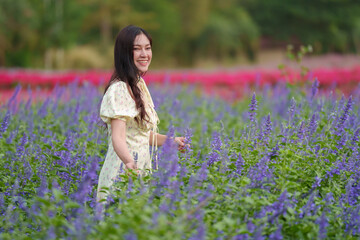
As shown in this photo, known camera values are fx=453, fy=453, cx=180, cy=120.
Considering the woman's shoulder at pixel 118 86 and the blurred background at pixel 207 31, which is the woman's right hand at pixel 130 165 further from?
the blurred background at pixel 207 31

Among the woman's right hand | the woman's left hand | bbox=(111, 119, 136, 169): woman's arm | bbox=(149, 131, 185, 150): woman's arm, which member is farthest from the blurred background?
the woman's right hand

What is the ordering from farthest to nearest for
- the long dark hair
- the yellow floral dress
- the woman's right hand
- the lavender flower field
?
the long dark hair, the yellow floral dress, the woman's right hand, the lavender flower field

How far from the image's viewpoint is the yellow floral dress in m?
2.64

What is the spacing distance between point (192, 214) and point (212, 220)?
23 cm

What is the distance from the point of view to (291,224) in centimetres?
232

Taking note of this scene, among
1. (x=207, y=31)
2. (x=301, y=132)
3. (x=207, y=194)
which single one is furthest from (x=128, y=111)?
(x=207, y=31)

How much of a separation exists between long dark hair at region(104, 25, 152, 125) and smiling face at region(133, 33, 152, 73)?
0.07 feet

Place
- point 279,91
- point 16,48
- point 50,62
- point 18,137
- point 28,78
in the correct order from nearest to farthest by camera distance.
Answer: point 18,137 → point 279,91 → point 28,78 → point 16,48 → point 50,62

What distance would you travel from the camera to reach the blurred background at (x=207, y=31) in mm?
26172

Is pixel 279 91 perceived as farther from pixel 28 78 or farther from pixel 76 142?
pixel 28 78

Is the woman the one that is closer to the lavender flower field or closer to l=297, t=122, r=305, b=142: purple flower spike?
the lavender flower field

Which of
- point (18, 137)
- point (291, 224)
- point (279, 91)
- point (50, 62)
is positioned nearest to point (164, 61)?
point (50, 62)

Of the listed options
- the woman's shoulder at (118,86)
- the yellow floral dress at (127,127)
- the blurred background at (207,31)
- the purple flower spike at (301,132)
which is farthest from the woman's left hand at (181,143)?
the blurred background at (207,31)

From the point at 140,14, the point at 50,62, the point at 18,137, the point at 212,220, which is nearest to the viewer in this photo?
the point at 212,220
